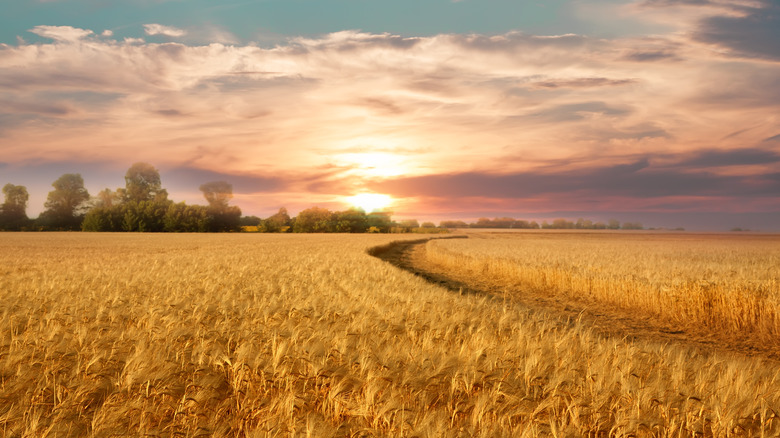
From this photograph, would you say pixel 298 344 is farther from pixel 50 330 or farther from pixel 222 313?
pixel 50 330

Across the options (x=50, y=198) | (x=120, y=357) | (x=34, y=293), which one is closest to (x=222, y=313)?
(x=120, y=357)

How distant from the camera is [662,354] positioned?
454cm

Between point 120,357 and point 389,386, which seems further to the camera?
point 120,357

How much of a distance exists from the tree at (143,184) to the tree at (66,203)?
8919 mm

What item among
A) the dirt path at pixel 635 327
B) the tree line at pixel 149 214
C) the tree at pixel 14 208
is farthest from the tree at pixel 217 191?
the dirt path at pixel 635 327

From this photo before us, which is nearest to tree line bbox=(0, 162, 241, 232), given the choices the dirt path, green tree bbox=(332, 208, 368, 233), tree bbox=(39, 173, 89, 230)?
tree bbox=(39, 173, 89, 230)

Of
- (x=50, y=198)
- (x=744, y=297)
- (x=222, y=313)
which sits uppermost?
(x=50, y=198)

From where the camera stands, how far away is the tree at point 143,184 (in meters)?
94.2

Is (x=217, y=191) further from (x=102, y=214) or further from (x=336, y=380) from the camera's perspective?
(x=336, y=380)

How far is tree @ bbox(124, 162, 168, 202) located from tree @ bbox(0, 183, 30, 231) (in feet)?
57.8

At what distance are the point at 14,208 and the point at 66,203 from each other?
8316mm

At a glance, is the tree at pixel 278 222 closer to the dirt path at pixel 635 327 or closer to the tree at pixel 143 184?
the tree at pixel 143 184

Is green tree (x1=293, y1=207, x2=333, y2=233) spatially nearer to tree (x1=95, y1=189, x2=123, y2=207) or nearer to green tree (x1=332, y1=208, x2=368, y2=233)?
green tree (x1=332, y1=208, x2=368, y2=233)

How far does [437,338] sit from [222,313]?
2.92 meters
